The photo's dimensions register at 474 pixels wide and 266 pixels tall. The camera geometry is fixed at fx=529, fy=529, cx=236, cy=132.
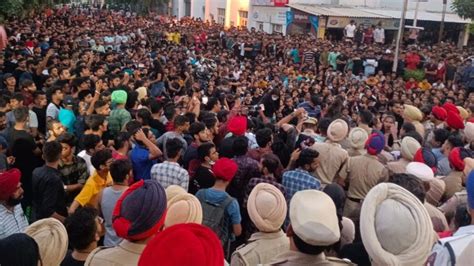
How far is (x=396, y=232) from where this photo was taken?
7.66ft

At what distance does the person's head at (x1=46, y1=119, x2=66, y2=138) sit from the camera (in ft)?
19.5

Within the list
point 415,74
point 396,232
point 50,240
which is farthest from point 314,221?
point 415,74

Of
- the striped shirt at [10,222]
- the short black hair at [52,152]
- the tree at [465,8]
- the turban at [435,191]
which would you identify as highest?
the tree at [465,8]

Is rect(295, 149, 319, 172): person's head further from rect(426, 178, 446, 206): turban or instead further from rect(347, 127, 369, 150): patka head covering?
rect(426, 178, 446, 206): turban

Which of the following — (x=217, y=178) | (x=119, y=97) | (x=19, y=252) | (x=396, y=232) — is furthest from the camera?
(x=119, y=97)

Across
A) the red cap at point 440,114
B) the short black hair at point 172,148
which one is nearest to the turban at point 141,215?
the short black hair at point 172,148

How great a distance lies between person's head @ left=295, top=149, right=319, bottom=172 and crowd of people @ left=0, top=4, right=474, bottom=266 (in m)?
0.01

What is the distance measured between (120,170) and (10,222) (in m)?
0.85

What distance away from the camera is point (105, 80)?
8.99 metres

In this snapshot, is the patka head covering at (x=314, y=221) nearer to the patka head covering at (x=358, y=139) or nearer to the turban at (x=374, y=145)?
the turban at (x=374, y=145)

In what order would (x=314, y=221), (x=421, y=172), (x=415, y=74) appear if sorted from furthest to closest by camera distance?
1. (x=415, y=74)
2. (x=421, y=172)
3. (x=314, y=221)

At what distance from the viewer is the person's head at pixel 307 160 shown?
4.89 m

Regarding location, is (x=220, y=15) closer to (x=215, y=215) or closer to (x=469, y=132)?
(x=469, y=132)

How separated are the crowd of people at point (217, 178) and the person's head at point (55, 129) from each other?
62 millimetres
